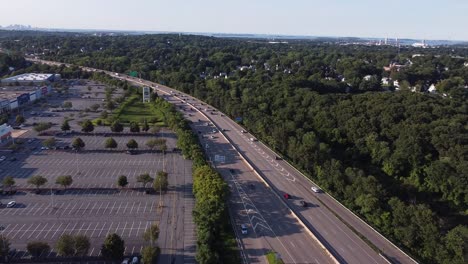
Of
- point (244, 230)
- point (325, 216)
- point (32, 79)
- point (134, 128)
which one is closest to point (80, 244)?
point (244, 230)

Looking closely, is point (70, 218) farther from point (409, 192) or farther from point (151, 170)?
point (409, 192)

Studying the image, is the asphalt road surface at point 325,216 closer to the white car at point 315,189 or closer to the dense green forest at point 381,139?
the white car at point 315,189

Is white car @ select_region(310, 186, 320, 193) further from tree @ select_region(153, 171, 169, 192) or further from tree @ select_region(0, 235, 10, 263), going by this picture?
tree @ select_region(0, 235, 10, 263)

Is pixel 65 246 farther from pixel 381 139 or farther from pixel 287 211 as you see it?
pixel 381 139

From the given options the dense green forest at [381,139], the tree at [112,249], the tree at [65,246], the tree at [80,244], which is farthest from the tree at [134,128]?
the tree at [112,249]

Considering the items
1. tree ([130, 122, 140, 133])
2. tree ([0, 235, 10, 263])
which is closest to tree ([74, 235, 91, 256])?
tree ([0, 235, 10, 263])

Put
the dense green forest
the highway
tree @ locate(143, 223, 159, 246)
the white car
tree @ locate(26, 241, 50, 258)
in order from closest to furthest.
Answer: tree @ locate(26, 241, 50, 258)
tree @ locate(143, 223, 159, 246)
the highway
the dense green forest
the white car
